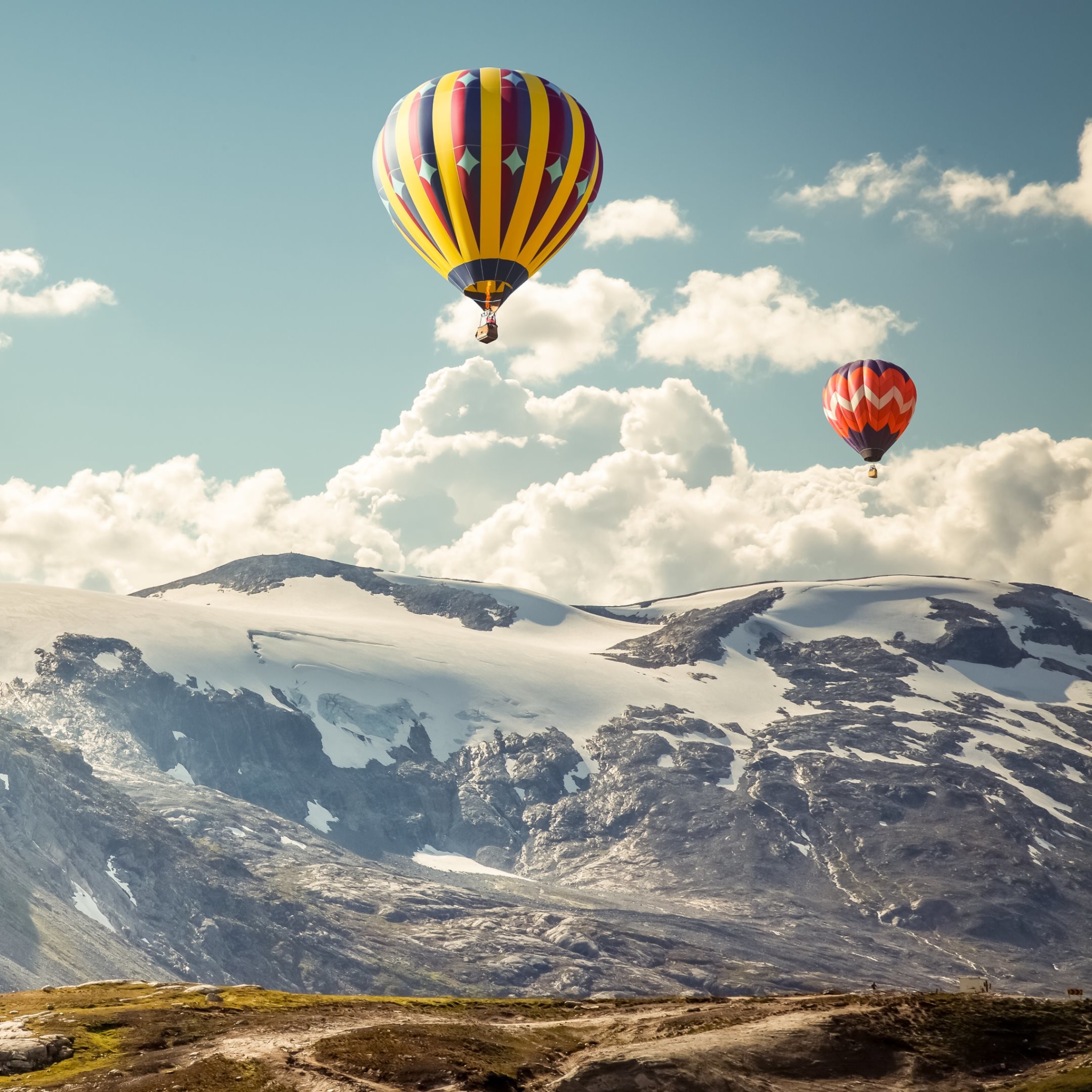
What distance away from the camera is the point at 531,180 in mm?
92562

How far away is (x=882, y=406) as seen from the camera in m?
150

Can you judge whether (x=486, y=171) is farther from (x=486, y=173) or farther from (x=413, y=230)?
(x=413, y=230)

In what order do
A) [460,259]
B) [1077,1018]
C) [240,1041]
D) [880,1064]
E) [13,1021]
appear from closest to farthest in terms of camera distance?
[880,1064], [1077,1018], [240,1041], [13,1021], [460,259]

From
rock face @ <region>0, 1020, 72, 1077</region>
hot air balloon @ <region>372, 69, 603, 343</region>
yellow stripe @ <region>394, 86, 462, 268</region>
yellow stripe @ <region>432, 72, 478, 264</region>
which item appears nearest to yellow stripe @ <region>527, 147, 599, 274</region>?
hot air balloon @ <region>372, 69, 603, 343</region>

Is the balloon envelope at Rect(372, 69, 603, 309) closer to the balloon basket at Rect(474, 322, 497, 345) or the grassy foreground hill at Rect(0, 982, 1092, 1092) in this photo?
the balloon basket at Rect(474, 322, 497, 345)

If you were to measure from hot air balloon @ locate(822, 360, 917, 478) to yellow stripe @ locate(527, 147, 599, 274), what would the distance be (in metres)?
62.3

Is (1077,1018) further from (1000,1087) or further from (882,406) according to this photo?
(882,406)

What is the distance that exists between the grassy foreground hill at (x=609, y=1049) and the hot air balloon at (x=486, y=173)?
4907 centimetres

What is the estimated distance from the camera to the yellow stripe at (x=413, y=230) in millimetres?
95250

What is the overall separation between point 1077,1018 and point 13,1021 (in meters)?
54.9

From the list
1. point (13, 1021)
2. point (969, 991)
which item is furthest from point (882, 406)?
point (13, 1021)

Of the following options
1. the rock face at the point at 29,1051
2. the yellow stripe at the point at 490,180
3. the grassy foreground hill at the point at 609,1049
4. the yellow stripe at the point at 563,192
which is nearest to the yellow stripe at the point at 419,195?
the yellow stripe at the point at 490,180

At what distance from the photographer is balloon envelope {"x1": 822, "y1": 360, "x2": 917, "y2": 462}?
491 feet

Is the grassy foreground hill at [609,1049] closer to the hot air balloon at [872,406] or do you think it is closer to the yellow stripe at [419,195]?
the yellow stripe at [419,195]
